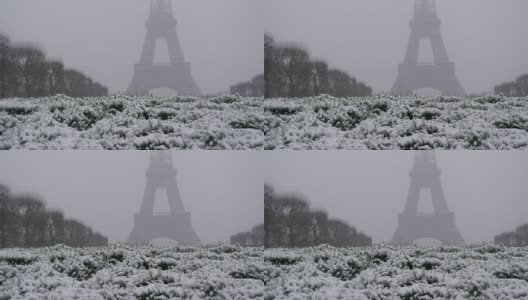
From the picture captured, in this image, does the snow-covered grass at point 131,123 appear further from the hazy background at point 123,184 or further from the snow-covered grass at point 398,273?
the snow-covered grass at point 398,273

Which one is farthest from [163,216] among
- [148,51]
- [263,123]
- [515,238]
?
[515,238]

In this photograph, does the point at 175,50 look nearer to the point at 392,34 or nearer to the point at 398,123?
the point at 392,34

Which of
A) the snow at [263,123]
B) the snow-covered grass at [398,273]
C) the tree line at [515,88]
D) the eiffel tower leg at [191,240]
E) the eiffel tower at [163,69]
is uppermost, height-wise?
the eiffel tower at [163,69]

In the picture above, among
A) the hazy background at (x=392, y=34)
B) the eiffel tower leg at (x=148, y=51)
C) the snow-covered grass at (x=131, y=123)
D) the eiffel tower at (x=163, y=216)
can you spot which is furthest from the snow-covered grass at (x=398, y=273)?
the eiffel tower leg at (x=148, y=51)

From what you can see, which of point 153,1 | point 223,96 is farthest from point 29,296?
point 153,1

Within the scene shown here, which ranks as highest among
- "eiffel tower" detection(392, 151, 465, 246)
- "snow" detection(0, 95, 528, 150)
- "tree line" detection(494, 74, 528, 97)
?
"tree line" detection(494, 74, 528, 97)

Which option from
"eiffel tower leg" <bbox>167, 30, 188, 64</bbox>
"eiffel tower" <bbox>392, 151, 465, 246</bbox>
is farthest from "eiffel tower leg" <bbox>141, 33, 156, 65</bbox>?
"eiffel tower" <bbox>392, 151, 465, 246</bbox>

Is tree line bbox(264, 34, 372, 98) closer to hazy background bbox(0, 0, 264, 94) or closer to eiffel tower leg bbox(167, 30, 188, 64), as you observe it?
hazy background bbox(0, 0, 264, 94)
